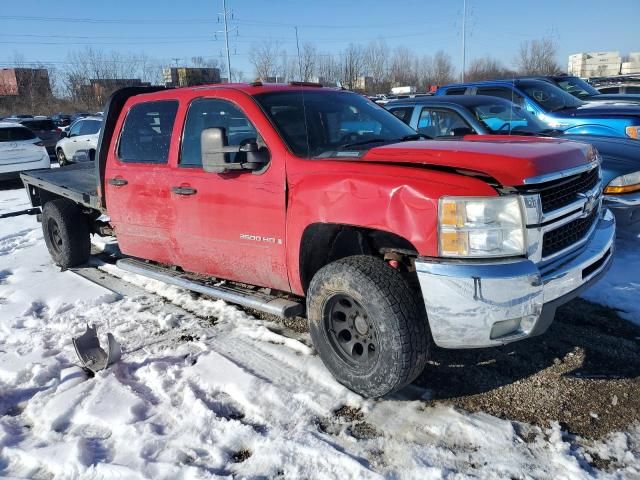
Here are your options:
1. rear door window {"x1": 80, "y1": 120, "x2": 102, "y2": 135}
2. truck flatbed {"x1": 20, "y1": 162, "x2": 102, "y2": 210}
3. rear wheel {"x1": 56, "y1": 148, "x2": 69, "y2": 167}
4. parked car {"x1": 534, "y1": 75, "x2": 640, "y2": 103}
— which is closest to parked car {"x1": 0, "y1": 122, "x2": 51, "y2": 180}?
rear door window {"x1": 80, "y1": 120, "x2": 102, "y2": 135}

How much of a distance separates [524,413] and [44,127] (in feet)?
71.2

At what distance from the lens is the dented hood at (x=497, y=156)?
2.77m

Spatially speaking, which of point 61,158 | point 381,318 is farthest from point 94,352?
point 61,158

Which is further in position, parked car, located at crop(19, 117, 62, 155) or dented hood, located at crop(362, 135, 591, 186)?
parked car, located at crop(19, 117, 62, 155)

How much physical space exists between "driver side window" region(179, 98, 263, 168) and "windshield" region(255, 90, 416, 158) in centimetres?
21

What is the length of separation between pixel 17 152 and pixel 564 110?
473 inches

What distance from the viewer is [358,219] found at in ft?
9.90

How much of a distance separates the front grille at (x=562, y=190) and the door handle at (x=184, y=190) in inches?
95.6

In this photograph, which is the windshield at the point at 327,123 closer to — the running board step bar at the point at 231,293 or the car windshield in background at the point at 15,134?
the running board step bar at the point at 231,293

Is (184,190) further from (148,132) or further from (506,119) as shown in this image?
(506,119)

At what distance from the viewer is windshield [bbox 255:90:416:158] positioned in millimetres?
3667

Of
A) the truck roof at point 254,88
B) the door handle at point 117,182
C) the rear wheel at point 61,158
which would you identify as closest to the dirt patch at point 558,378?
the truck roof at point 254,88

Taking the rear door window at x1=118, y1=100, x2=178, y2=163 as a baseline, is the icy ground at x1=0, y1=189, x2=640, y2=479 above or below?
below

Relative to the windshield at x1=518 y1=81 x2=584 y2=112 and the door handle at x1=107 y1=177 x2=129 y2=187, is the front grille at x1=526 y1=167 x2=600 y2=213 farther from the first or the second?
the windshield at x1=518 y1=81 x2=584 y2=112
